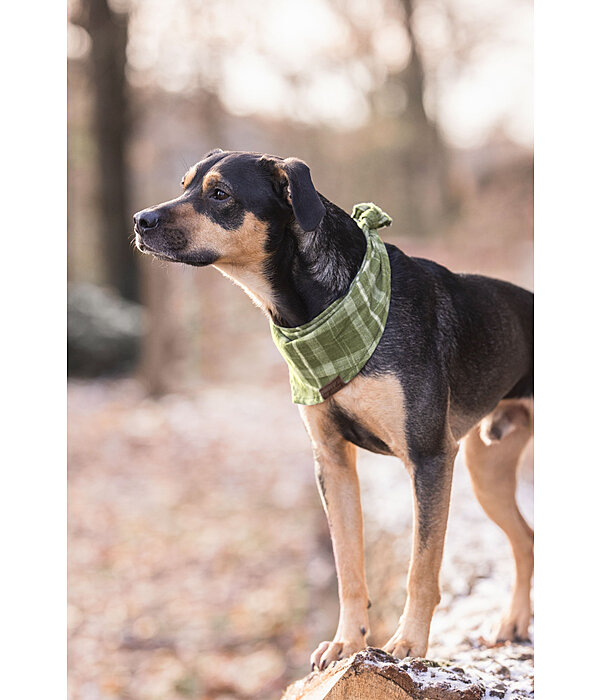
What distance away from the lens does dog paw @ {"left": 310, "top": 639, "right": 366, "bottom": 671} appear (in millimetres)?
1807

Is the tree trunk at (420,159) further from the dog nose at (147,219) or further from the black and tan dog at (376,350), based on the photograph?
the dog nose at (147,219)

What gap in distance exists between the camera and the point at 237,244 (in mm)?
1712

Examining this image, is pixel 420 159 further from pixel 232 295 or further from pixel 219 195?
pixel 232 295

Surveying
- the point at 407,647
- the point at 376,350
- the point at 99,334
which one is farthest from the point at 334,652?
the point at 99,334

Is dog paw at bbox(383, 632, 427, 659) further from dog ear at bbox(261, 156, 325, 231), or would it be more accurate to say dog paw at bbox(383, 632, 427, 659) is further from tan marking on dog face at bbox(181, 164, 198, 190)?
tan marking on dog face at bbox(181, 164, 198, 190)

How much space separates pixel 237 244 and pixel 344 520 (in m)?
0.71

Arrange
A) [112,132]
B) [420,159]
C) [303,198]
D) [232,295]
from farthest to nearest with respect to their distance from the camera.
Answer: [232,295]
[112,132]
[420,159]
[303,198]

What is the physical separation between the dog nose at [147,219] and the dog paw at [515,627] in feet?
5.30

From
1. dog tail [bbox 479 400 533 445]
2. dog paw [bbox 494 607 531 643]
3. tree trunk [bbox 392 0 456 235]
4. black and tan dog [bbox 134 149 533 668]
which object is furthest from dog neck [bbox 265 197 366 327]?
tree trunk [bbox 392 0 456 235]

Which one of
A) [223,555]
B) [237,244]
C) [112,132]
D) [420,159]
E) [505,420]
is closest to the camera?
[237,244]

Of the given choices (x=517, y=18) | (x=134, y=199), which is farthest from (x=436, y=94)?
(x=134, y=199)

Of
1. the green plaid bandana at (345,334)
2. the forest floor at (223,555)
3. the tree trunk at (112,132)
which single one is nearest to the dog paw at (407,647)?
the forest floor at (223,555)
